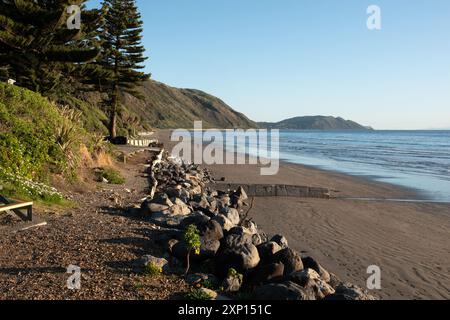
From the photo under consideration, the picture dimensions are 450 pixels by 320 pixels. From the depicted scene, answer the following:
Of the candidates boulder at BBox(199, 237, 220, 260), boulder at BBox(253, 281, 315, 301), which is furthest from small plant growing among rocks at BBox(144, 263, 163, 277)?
boulder at BBox(253, 281, 315, 301)

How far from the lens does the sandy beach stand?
25.9 ft

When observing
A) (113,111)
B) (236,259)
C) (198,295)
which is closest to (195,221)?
(236,259)

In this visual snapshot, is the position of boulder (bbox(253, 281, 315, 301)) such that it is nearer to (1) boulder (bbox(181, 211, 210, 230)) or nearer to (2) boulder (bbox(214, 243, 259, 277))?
(2) boulder (bbox(214, 243, 259, 277))

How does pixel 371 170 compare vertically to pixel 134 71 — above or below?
below

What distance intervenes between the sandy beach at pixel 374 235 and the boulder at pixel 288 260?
173cm

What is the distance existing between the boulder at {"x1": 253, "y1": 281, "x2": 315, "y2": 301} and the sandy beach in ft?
7.95

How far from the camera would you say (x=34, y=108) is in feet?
43.3

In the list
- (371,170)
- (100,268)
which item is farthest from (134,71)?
(100,268)

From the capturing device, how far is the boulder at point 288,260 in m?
6.30

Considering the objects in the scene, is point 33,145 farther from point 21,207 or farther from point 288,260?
point 288,260
